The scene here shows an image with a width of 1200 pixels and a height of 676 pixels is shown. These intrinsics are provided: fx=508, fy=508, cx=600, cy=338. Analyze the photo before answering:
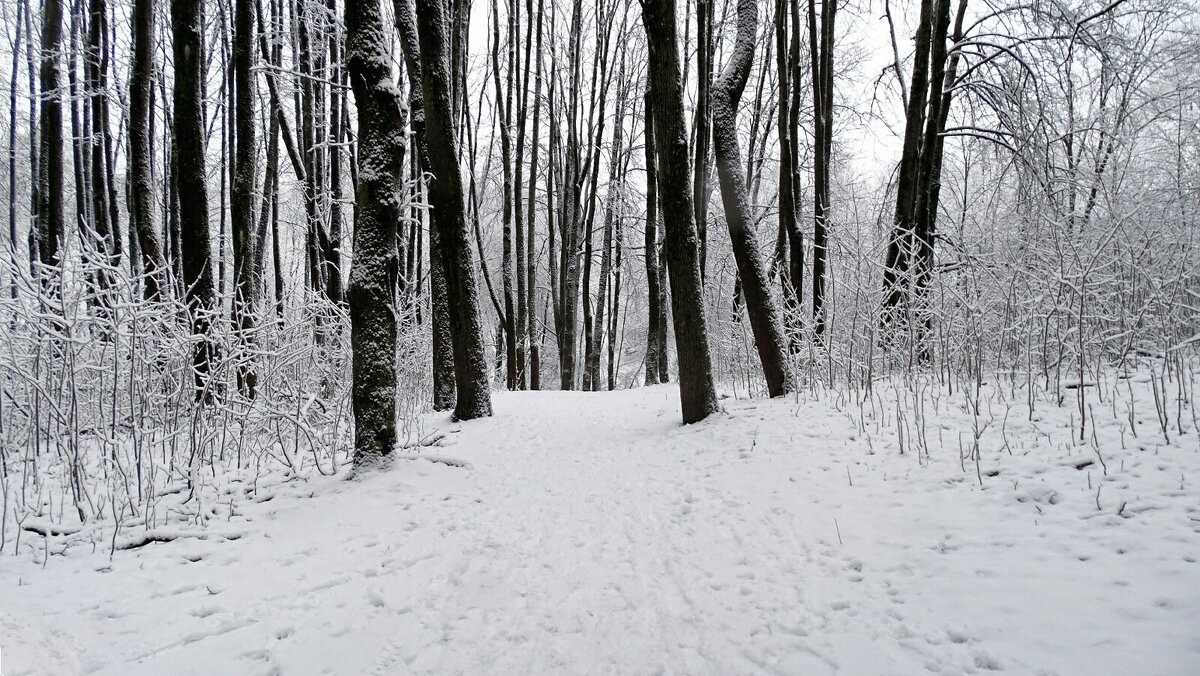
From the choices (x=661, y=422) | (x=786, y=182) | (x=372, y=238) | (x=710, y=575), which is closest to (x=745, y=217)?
(x=786, y=182)

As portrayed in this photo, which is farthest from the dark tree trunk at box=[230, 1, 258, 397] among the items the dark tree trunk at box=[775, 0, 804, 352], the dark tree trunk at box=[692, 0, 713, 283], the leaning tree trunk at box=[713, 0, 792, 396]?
the dark tree trunk at box=[775, 0, 804, 352]

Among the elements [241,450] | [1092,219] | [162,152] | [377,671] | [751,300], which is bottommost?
[377,671]

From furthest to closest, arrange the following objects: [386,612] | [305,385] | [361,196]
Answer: [305,385] → [361,196] → [386,612]

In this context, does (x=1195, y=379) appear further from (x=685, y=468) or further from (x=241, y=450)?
(x=241, y=450)

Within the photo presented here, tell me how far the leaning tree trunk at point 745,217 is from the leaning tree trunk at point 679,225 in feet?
2.95

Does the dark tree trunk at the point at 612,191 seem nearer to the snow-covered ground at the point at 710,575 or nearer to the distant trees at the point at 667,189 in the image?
the distant trees at the point at 667,189

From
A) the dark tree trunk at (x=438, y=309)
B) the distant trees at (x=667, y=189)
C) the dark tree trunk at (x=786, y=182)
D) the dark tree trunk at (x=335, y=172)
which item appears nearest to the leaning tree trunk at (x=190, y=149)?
the distant trees at (x=667, y=189)

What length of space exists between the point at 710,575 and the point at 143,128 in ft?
31.2

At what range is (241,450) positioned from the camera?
15.1 ft

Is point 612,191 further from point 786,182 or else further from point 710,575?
point 710,575

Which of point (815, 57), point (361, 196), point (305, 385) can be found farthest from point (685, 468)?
point (815, 57)

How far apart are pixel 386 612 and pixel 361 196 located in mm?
3419

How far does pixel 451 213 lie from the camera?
6.90 m

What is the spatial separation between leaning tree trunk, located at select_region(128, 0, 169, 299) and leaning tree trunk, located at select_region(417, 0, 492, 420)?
3.64 meters
